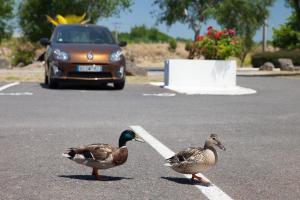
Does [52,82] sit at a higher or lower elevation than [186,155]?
lower

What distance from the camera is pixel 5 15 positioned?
57.6 meters

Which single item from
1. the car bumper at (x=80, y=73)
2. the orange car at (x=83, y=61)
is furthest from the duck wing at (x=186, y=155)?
the car bumper at (x=80, y=73)

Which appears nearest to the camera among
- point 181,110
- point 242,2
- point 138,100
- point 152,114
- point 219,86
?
point 152,114

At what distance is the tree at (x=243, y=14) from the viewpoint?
166 feet

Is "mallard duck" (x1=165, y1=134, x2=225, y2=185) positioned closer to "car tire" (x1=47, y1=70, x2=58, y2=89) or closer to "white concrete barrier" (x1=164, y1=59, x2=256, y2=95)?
"car tire" (x1=47, y1=70, x2=58, y2=89)

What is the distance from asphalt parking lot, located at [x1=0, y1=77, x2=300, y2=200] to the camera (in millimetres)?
5371

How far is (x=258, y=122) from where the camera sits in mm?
10570

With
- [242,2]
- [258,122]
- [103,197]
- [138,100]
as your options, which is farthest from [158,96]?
[242,2]

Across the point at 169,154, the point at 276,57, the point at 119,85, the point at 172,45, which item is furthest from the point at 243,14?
the point at 172,45

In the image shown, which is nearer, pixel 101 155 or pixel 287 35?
pixel 101 155

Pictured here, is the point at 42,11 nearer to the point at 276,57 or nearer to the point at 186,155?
the point at 276,57

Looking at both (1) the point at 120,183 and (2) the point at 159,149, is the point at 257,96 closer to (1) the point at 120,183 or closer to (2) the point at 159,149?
(2) the point at 159,149

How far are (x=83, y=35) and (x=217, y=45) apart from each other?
15.6ft

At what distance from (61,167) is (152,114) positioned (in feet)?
17.9
